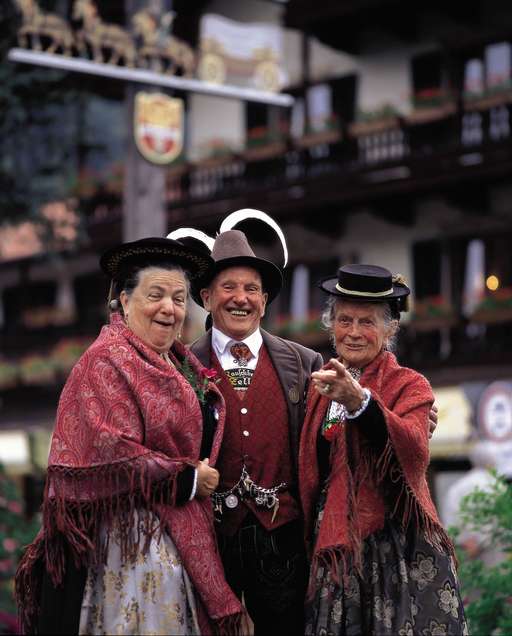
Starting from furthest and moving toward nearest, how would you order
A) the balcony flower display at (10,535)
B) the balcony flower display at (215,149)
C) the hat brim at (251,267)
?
the balcony flower display at (215,149)
the balcony flower display at (10,535)
the hat brim at (251,267)

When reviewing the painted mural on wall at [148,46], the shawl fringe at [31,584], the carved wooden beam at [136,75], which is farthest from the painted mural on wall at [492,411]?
the shawl fringe at [31,584]

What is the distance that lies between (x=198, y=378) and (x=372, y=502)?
2.76ft

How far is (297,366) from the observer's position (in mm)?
7188

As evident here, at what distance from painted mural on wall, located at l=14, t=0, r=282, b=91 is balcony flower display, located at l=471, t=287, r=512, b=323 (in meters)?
8.04

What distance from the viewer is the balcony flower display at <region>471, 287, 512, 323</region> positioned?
75.8 feet

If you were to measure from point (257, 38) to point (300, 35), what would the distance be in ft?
37.3

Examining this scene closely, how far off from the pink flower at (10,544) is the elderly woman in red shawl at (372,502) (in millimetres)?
6042

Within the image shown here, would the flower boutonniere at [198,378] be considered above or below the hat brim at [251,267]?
below

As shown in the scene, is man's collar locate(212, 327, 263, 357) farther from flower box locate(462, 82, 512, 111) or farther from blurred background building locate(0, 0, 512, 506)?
flower box locate(462, 82, 512, 111)

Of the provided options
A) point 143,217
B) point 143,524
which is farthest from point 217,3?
point 143,524

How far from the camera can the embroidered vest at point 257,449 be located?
6848 mm

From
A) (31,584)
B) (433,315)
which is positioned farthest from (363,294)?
(433,315)

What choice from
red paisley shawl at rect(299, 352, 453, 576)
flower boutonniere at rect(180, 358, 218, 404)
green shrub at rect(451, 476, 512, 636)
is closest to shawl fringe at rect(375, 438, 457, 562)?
red paisley shawl at rect(299, 352, 453, 576)

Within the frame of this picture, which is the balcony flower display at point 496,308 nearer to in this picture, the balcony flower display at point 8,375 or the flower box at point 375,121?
the flower box at point 375,121
